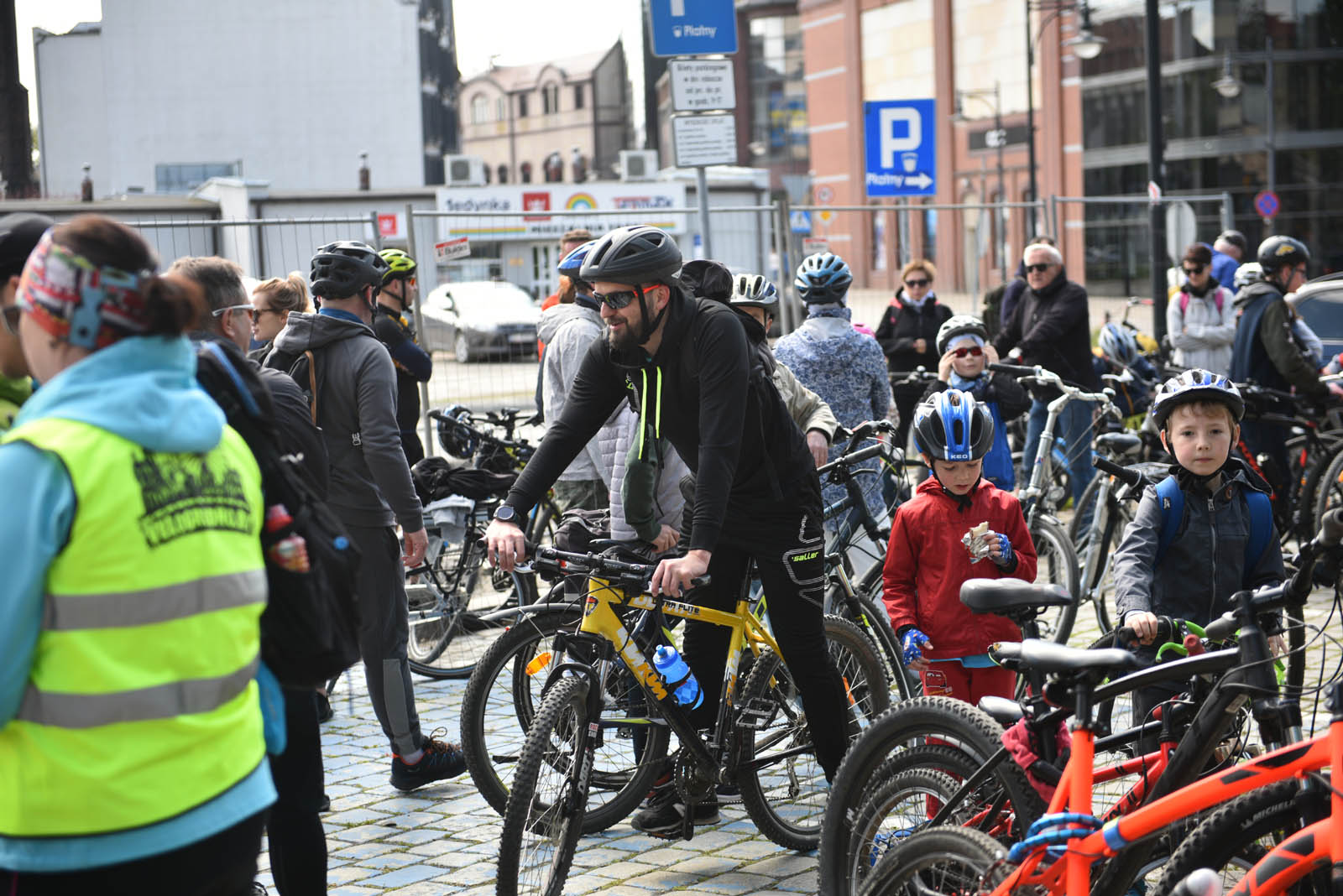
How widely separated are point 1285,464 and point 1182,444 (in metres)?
6.28

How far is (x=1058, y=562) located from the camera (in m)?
8.20

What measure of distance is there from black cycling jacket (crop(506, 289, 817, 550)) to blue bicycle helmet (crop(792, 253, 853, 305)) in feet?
8.55

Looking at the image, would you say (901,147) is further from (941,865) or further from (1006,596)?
(941,865)

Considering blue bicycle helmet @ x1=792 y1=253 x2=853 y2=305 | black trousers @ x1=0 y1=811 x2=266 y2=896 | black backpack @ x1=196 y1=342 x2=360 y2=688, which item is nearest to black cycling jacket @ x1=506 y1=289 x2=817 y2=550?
black backpack @ x1=196 y1=342 x2=360 y2=688

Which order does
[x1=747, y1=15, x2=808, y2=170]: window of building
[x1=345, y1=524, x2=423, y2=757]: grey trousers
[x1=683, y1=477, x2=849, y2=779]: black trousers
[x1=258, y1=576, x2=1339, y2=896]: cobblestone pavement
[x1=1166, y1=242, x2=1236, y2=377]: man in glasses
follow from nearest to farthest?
[x1=258, y1=576, x2=1339, y2=896]: cobblestone pavement → [x1=683, y1=477, x2=849, y2=779]: black trousers → [x1=345, y1=524, x2=423, y2=757]: grey trousers → [x1=1166, y1=242, x2=1236, y2=377]: man in glasses → [x1=747, y1=15, x2=808, y2=170]: window of building

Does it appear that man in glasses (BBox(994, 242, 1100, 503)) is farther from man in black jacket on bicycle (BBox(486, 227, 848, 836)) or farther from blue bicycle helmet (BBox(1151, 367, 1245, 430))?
blue bicycle helmet (BBox(1151, 367, 1245, 430))

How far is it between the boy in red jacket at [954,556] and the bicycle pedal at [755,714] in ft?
1.74

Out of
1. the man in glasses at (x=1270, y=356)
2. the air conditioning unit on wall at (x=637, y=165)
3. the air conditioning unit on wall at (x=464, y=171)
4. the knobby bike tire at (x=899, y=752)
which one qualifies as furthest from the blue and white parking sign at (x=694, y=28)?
the air conditioning unit on wall at (x=637, y=165)

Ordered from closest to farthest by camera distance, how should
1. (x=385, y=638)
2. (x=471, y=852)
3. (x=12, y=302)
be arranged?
1. (x=12, y=302)
2. (x=471, y=852)
3. (x=385, y=638)

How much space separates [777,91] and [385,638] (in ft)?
329

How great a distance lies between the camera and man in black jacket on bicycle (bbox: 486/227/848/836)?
4770 mm

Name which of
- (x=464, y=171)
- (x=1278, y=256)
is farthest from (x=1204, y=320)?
(x=464, y=171)

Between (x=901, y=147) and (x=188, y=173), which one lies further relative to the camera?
(x=188, y=173)

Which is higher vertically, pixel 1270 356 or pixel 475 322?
pixel 475 322
